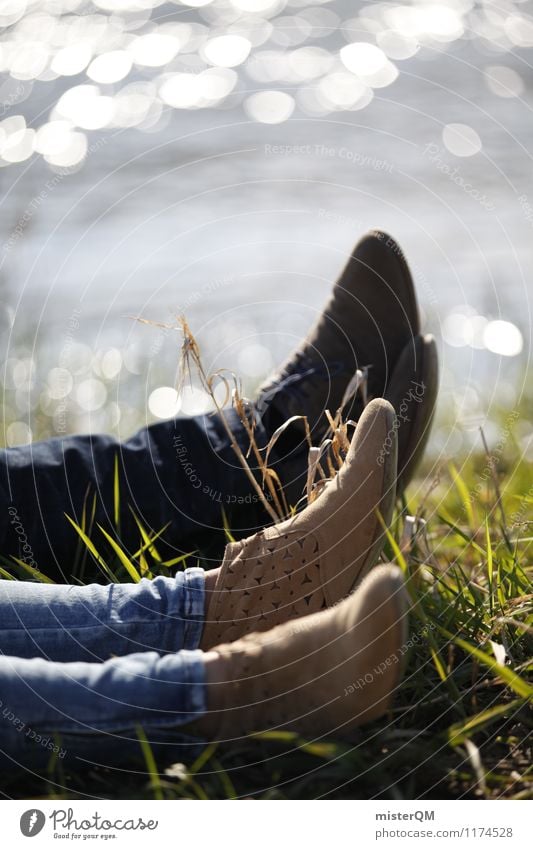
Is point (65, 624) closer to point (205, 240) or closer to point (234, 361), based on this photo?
point (234, 361)

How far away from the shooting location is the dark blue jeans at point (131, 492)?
4.49 feet

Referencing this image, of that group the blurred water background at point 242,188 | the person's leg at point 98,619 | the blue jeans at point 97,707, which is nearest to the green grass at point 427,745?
the blue jeans at point 97,707

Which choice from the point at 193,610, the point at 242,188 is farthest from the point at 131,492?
the point at 242,188

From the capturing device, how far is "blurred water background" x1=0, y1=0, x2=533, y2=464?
2623mm

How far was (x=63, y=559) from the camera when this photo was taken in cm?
138

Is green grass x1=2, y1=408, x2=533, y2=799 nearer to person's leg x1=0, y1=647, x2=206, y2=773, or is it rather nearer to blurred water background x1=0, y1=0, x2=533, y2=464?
person's leg x1=0, y1=647, x2=206, y2=773

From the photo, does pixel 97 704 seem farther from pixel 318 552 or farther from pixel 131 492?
pixel 131 492

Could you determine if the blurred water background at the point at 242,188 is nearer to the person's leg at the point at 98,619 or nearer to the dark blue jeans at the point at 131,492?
the dark blue jeans at the point at 131,492

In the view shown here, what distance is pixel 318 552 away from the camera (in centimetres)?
112

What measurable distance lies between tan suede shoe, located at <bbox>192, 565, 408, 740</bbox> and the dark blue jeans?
448 mm

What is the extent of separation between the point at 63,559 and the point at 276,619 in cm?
46

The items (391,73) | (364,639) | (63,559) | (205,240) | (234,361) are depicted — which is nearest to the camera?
(364,639)

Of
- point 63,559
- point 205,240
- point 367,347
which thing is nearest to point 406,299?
point 367,347

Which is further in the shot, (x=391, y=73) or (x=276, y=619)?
(x=391, y=73)
